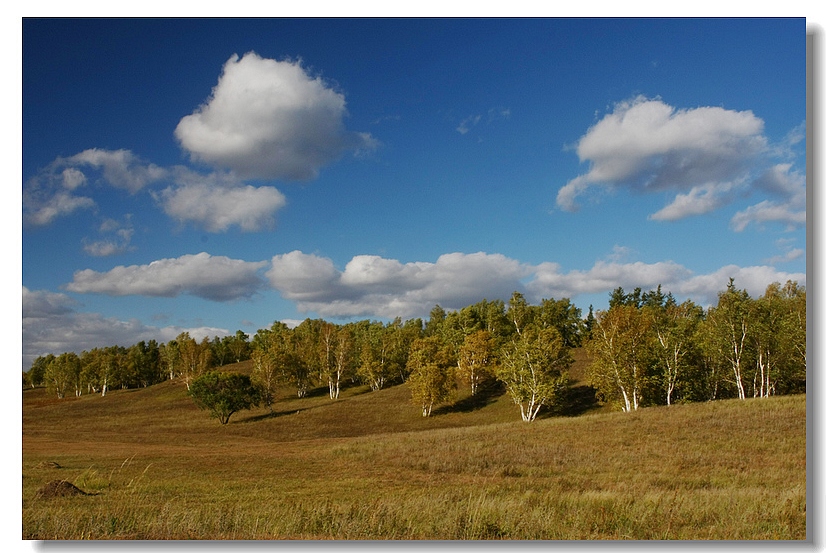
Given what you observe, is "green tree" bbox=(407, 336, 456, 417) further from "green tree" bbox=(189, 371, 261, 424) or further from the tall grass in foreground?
the tall grass in foreground

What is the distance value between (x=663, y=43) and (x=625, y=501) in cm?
1140

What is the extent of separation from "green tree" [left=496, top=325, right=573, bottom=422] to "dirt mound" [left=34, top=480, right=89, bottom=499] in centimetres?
4055

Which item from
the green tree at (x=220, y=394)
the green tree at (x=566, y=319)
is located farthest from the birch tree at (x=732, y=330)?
the green tree at (x=220, y=394)

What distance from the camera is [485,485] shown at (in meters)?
15.1

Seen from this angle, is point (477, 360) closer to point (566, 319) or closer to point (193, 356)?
point (566, 319)

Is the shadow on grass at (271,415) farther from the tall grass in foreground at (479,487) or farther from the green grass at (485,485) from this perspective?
the tall grass in foreground at (479,487)

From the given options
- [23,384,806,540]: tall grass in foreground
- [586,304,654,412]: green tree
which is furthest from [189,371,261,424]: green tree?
[586,304,654,412]: green tree

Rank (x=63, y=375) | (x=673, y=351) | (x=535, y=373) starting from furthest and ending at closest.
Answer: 1. (x=63, y=375)
2. (x=535, y=373)
3. (x=673, y=351)

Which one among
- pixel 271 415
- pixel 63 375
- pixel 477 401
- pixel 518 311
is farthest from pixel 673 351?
pixel 63 375

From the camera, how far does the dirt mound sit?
12977mm

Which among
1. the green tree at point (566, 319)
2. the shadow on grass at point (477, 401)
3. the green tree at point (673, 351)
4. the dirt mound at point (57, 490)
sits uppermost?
the green tree at point (566, 319)

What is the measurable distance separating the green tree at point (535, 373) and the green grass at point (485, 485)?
13757 mm

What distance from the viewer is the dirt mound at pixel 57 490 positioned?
13.0 meters

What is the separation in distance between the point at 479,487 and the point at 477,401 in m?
48.3
